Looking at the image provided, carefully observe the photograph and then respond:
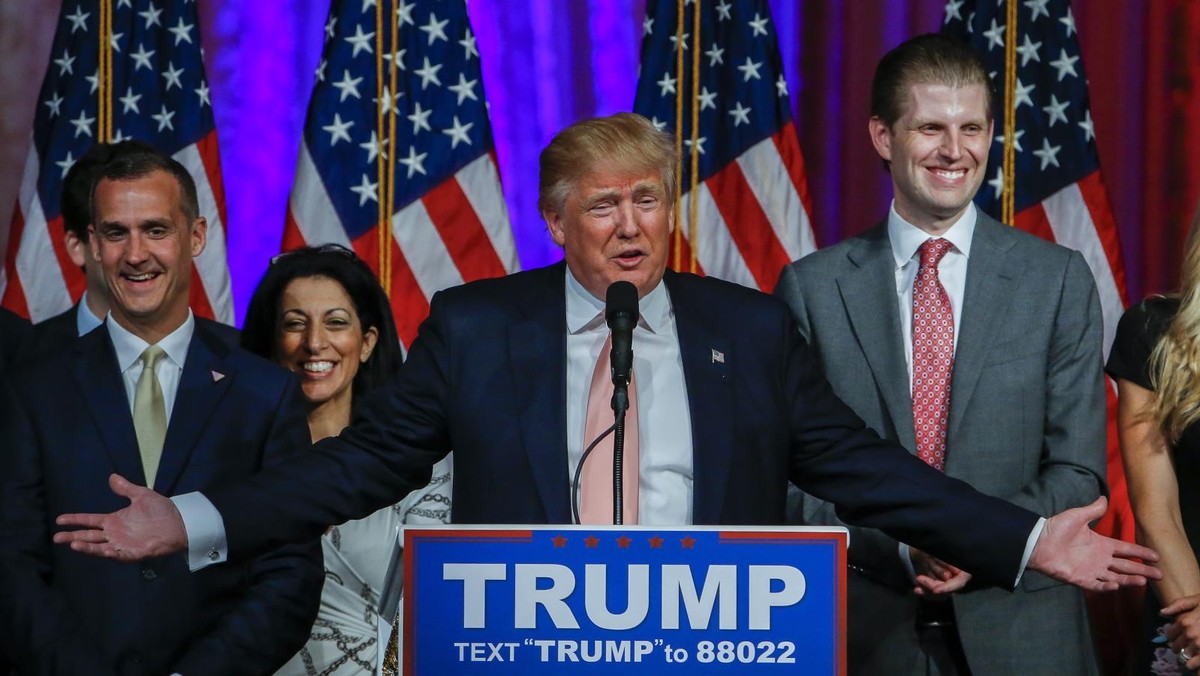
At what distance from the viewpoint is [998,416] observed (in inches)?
104

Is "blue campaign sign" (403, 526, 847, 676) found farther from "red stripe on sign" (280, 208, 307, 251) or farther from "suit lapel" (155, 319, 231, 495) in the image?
"red stripe on sign" (280, 208, 307, 251)

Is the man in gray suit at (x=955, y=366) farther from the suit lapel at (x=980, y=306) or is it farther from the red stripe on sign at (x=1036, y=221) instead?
the red stripe on sign at (x=1036, y=221)

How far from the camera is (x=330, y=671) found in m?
3.21

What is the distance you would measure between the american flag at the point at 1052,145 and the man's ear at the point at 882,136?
5.05 ft

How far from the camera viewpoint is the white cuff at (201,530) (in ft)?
6.97

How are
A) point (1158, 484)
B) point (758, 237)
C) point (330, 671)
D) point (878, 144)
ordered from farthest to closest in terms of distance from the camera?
1. point (758, 237)
2. point (330, 671)
3. point (878, 144)
4. point (1158, 484)

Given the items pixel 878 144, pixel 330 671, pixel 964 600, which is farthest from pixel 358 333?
pixel 964 600

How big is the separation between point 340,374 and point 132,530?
5.08 feet

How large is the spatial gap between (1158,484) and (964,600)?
1.50 ft

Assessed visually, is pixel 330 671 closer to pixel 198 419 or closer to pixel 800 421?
pixel 198 419

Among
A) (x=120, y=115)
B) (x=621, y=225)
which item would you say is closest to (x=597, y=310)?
(x=621, y=225)

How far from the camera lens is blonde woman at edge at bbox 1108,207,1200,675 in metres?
2.72

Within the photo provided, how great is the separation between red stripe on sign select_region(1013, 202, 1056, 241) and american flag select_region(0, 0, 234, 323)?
2348mm

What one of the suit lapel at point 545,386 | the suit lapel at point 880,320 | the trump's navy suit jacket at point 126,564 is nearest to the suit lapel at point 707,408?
the suit lapel at point 545,386
